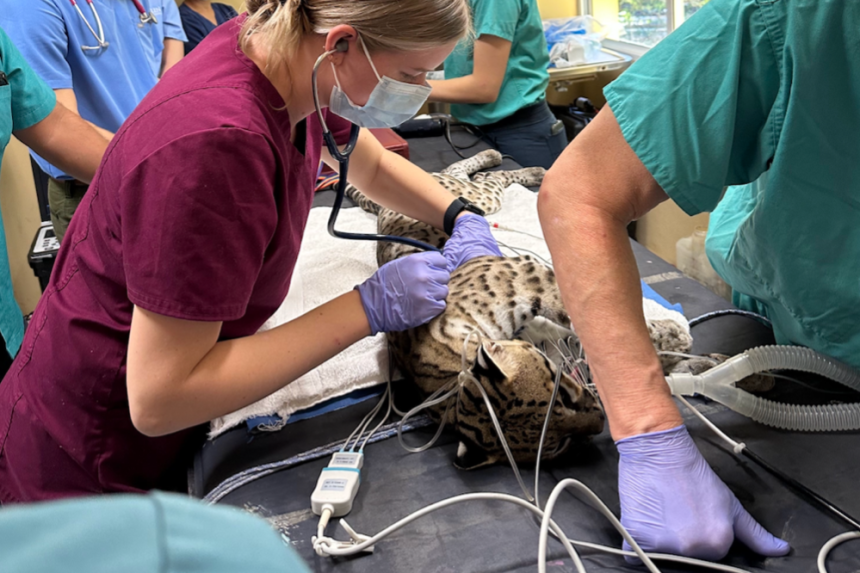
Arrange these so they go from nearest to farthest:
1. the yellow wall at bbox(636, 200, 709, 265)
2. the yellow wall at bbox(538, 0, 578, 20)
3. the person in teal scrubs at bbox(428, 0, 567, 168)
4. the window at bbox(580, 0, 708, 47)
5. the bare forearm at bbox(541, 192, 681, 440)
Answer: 1. the bare forearm at bbox(541, 192, 681, 440)
2. the person in teal scrubs at bbox(428, 0, 567, 168)
3. the yellow wall at bbox(636, 200, 709, 265)
4. the window at bbox(580, 0, 708, 47)
5. the yellow wall at bbox(538, 0, 578, 20)

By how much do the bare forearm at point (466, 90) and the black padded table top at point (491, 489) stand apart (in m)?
1.87

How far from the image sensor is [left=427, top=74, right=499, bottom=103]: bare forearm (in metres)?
2.84

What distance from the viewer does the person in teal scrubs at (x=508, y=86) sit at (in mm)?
2773

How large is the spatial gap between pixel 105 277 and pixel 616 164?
32.1 inches

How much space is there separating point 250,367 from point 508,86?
2299mm

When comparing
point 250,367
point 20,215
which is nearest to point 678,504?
point 250,367

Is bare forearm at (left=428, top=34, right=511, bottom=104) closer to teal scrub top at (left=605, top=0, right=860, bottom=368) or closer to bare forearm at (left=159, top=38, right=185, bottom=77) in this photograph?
bare forearm at (left=159, top=38, right=185, bottom=77)

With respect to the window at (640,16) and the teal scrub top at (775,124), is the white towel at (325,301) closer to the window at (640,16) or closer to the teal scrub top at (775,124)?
the teal scrub top at (775,124)

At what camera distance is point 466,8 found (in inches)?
42.7

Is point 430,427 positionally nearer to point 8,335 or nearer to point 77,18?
point 8,335

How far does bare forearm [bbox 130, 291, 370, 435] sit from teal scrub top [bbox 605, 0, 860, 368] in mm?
585

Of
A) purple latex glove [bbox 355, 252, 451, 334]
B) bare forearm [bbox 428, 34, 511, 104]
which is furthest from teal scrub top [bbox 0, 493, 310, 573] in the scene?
bare forearm [bbox 428, 34, 511, 104]

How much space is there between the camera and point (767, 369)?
1.12 meters

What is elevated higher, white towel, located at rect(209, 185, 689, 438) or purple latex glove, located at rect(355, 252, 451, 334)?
purple latex glove, located at rect(355, 252, 451, 334)
